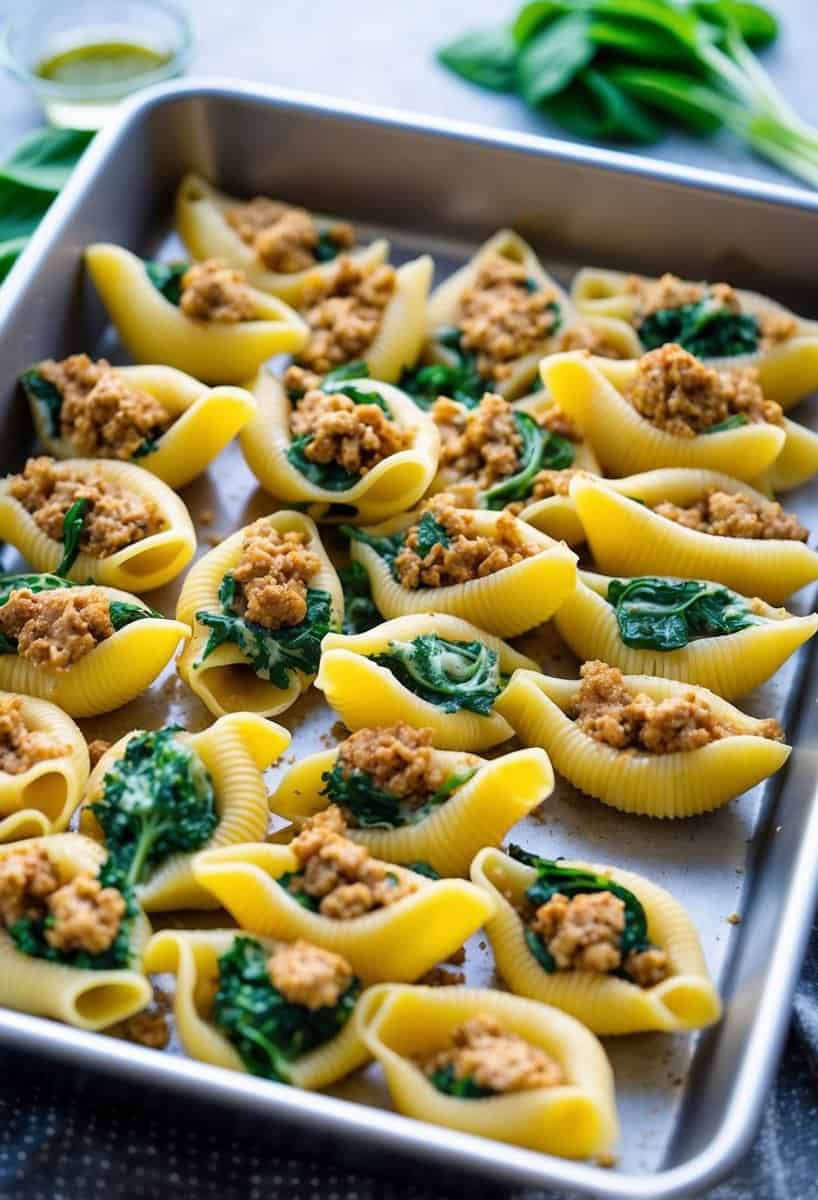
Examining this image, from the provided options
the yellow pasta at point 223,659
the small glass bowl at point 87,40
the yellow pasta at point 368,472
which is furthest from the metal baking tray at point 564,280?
the small glass bowl at point 87,40

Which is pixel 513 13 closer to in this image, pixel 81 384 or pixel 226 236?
pixel 226 236

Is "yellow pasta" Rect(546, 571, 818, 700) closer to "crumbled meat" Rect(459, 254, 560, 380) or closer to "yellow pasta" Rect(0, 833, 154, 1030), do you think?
"crumbled meat" Rect(459, 254, 560, 380)

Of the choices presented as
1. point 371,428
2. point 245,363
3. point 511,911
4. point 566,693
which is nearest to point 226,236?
point 245,363

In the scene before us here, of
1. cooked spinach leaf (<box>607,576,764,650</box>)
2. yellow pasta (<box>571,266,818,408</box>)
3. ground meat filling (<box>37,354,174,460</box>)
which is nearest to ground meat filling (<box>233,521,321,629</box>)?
ground meat filling (<box>37,354,174,460</box>)

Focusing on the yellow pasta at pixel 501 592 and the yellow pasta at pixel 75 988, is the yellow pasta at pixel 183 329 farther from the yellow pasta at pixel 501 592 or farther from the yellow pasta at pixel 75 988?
the yellow pasta at pixel 75 988

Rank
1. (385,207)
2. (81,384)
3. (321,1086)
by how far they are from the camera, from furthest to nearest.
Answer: (385,207) < (81,384) < (321,1086)

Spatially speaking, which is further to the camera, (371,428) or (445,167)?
(445,167)

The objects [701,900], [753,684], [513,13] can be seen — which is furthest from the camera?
[513,13]

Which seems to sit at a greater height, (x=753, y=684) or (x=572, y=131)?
(x=572, y=131)

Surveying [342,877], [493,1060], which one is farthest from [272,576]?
[493,1060]
